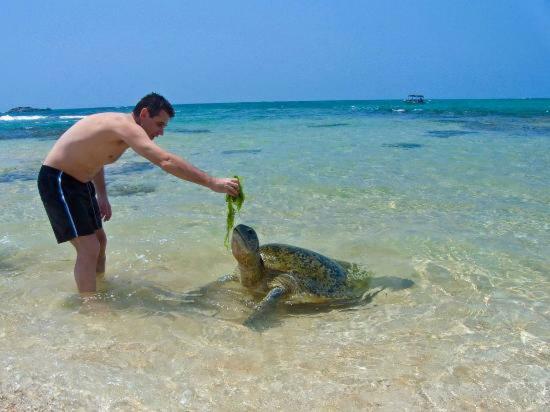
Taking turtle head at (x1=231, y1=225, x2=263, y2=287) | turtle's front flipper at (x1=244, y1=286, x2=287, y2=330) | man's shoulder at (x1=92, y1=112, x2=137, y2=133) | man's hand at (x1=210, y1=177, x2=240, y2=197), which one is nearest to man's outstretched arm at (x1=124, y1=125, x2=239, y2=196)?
man's hand at (x1=210, y1=177, x2=240, y2=197)

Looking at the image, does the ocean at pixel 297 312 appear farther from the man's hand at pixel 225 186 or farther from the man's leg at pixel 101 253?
the man's hand at pixel 225 186

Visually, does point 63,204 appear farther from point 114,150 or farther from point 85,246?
point 114,150

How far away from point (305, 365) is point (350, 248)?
9.76 feet

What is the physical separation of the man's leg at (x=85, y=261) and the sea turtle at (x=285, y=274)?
122 centimetres

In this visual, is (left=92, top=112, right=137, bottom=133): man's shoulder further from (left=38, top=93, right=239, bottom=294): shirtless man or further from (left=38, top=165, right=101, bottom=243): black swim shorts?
(left=38, top=165, right=101, bottom=243): black swim shorts

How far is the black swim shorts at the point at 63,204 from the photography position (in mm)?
4145

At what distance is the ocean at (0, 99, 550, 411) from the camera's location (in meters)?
2.86

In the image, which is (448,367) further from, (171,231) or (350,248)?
(171,231)

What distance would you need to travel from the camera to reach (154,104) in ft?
13.6

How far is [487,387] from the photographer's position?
115 inches

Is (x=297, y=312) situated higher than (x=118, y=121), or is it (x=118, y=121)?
(x=118, y=121)

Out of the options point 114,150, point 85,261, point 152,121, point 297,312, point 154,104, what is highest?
point 154,104

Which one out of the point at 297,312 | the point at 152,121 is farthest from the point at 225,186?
the point at 297,312

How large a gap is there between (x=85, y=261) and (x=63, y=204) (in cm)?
53
